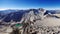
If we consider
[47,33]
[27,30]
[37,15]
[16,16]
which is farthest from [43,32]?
[16,16]

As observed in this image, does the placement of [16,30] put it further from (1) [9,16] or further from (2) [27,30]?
(1) [9,16]

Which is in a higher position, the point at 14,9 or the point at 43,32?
the point at 14,9

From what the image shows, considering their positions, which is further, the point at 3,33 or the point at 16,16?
the point at 16,16

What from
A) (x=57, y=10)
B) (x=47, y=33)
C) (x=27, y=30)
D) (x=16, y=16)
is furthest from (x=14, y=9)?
(x=47, y=33)

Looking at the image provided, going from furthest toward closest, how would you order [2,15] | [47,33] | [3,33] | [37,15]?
[2,15]
[37,15]
[3,33]
[47,33]

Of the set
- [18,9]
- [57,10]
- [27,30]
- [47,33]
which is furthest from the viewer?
[18,9]

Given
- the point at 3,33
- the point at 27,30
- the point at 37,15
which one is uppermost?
the point at 37,15

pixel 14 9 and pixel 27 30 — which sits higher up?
pixel 14 9

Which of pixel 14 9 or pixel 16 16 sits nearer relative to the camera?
pixel 16 16

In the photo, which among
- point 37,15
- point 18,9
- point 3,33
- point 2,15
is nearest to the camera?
point 3,33

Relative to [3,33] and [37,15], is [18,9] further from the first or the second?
[3,33]
